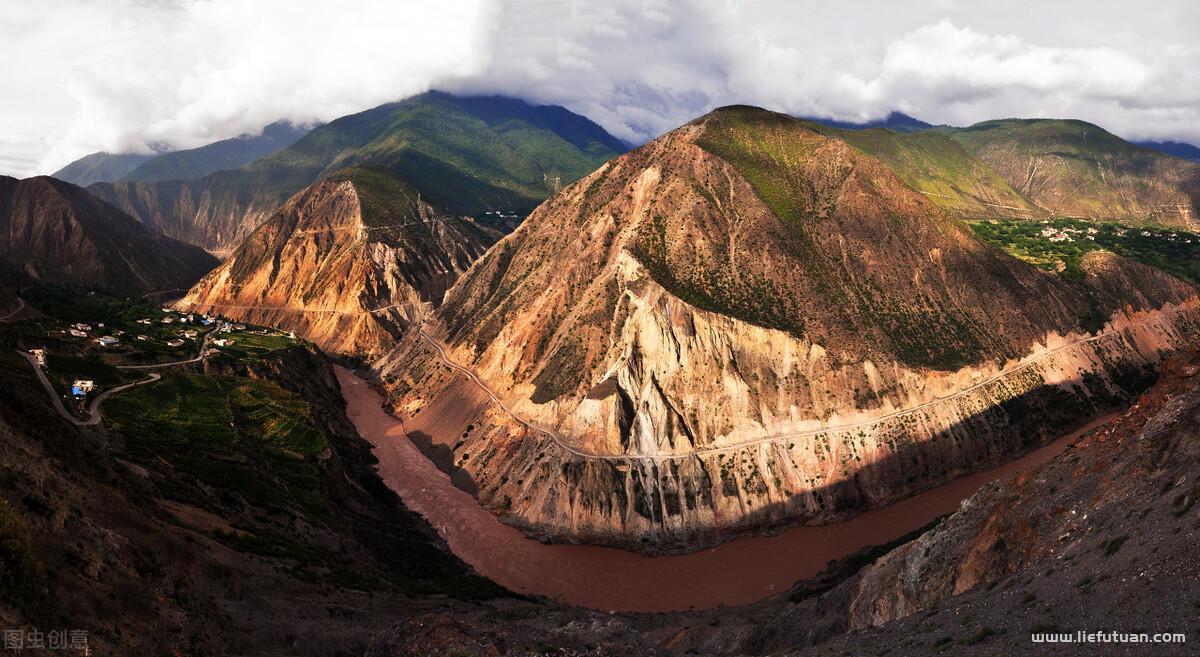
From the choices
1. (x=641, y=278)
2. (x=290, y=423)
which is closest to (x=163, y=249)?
(x=290, y=423)

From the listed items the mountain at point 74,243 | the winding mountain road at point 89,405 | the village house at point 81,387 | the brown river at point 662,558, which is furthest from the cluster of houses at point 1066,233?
the mountain at point 74,243

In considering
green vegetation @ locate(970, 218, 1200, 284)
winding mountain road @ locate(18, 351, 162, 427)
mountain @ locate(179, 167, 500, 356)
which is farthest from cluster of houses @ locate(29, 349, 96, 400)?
green vegetation @ locate(970, 218, 1200, 284)

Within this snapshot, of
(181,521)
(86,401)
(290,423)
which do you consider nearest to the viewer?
(181,521)

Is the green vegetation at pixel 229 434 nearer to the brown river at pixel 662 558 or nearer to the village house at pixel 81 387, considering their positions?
the village house at pixel 81 387

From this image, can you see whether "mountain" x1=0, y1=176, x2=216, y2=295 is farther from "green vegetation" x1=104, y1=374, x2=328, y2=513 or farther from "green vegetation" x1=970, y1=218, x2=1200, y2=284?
"green vegetation" x1=970, y1=218, x2=1200, y2=284

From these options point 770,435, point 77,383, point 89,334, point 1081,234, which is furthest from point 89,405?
point 1081,234

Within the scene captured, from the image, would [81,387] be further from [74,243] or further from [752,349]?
[74,243]

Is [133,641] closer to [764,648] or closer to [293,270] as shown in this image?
[764,648]
